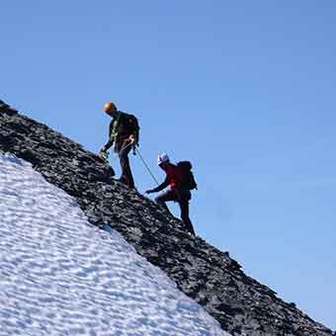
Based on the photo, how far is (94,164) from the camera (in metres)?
23.8

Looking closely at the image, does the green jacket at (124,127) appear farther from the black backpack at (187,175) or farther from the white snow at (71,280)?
the white snow at (71,280)

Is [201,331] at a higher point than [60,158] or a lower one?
lower

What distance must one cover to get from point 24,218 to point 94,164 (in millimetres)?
6796

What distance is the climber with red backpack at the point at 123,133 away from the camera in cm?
2297

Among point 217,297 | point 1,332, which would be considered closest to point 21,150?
point 217,297

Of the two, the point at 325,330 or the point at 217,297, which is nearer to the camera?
the point at 217,297

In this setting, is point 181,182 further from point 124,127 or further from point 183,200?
point 124,127

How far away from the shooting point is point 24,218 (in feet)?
56.1

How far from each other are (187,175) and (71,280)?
829 cm

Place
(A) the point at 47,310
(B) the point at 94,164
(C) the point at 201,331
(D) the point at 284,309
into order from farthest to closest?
(B) the point at 94,164 < (D) the point at 284,309 < (C) the point at 201,331 < (A) the point at 47,310

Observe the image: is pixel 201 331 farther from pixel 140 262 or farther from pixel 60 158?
pixel 60 158

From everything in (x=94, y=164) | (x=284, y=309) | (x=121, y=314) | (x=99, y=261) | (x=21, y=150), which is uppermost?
(x=94, y=164)

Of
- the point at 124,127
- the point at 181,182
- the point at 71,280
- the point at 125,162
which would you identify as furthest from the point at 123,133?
the point at 71,280

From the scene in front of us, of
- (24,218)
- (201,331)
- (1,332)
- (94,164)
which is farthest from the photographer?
(94,164)
